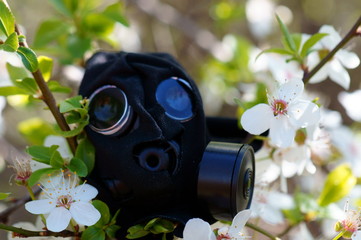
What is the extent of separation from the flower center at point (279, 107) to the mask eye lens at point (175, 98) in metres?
0.11

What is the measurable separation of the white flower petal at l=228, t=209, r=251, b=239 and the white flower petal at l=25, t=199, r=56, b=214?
21 centimetres

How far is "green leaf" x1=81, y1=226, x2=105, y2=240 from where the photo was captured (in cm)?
64

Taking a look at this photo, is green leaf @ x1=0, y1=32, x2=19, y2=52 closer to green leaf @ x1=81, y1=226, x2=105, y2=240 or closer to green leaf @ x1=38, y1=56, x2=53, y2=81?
green leaf @ x1=38, y1=56, x2=53, y2=81

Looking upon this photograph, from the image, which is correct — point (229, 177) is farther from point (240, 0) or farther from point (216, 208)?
point (240, 0)

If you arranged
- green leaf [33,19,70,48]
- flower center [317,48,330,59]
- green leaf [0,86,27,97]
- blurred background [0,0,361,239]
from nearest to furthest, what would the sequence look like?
green leaf [0,86,27,97]
flower center [317,48,330,59]
green leaf [33,19,70,48]
blurred background [0,0,361,239]

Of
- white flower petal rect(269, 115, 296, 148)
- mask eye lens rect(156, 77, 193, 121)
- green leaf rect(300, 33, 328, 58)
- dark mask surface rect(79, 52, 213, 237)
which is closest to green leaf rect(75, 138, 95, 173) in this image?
dark mask surface rect(79, 52, 213, 237)

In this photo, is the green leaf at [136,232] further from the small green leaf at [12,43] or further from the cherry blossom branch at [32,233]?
the small green leaf at [12,43]

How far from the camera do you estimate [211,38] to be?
1.56 metres

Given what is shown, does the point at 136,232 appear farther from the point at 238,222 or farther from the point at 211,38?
the point at 211,38

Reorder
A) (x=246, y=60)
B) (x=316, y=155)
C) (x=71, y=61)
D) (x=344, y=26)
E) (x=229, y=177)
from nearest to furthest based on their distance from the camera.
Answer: (x=229, y=177) → (x=316, y=155) → (x=71, y=61) → (x=246, y=60) → (x=344, y=26)

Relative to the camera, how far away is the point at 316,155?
87 centimetres

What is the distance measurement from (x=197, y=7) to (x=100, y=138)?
141cm

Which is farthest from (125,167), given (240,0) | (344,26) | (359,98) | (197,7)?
(344,26)

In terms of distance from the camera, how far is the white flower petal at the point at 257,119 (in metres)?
0.64
